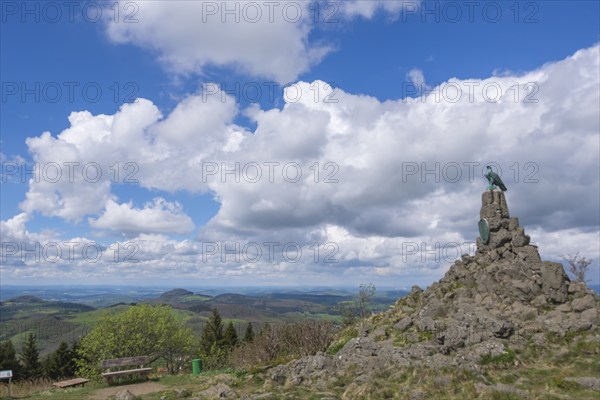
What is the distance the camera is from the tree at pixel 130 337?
151 ft

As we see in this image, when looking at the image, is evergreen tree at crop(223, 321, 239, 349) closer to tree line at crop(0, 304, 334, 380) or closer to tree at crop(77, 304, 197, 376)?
tree line at crop(0, 304, 334, 380)

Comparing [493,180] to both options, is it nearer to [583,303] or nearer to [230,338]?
[583,303]

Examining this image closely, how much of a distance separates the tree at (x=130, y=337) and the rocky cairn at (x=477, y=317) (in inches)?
1068

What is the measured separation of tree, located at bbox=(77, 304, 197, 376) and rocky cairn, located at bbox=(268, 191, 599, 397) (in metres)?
27.1

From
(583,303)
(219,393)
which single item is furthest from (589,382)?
(219,393)

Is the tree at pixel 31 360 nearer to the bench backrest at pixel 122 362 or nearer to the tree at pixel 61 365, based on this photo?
the tree at pixel 61 365

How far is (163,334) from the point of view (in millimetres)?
49500

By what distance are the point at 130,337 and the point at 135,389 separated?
91.5 feet

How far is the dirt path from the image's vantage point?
2058 cm

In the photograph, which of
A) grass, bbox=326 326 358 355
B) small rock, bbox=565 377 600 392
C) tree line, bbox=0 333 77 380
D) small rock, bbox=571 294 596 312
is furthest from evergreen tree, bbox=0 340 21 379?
small rock, bbox=565 377 600 392

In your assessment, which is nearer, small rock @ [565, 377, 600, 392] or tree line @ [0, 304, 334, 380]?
small rock @ [565, 377, 600, 392]

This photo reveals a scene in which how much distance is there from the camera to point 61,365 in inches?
2707

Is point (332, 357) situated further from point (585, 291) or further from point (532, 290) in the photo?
point (585, 291)

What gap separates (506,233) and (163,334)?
38.5 metres
